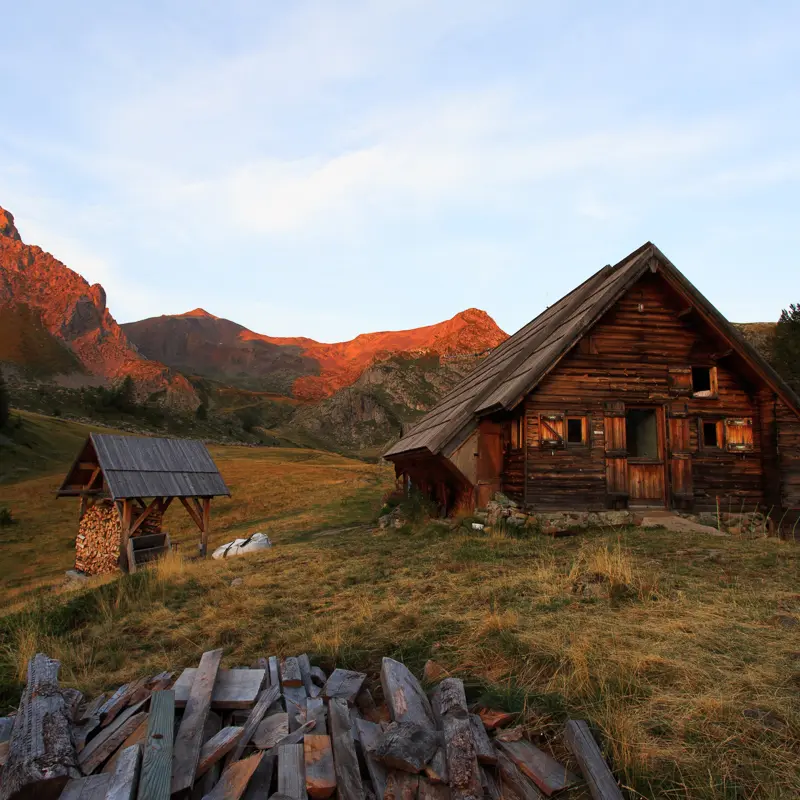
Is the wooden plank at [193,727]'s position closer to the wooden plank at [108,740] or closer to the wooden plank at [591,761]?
the wooden plank at [108,740]

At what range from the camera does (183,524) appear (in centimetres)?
2548

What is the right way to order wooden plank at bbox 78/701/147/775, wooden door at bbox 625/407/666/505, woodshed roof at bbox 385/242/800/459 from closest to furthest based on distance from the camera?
wooden plank at bbox 78/701/147/775 < woodshed roof at bbox 385/242/800/459 < wooden door at bbox 625/407/666/505

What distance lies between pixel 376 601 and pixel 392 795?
3862 millimetres

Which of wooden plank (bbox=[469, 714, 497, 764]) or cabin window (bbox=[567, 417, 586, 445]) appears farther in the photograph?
cabin window (bbox=[567, 417, 586, 445])

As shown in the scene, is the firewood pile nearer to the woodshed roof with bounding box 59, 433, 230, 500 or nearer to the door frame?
the door frame

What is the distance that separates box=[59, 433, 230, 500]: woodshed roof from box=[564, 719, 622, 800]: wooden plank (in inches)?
546

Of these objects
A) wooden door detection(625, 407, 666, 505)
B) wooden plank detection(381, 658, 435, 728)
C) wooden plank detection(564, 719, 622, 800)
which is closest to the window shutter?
wooden door detection(625, 407, 666, 505)

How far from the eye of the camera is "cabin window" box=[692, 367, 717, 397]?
13516 mm

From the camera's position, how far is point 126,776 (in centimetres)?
300

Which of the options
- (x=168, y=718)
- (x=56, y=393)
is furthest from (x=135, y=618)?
(x=56, y=393)

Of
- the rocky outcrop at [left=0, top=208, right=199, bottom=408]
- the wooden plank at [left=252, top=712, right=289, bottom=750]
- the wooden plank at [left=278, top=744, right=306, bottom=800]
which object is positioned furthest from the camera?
the rocky outcrop at [left=0, top=208, right=199, bottom=408]

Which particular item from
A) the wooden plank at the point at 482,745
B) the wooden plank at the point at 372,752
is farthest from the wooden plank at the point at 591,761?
the wooden plank at the point at 372,752

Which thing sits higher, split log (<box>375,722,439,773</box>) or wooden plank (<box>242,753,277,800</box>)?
split log (<box>375,722,439,773</box>)

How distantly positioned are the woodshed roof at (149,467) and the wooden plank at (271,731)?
12380 millimetres
